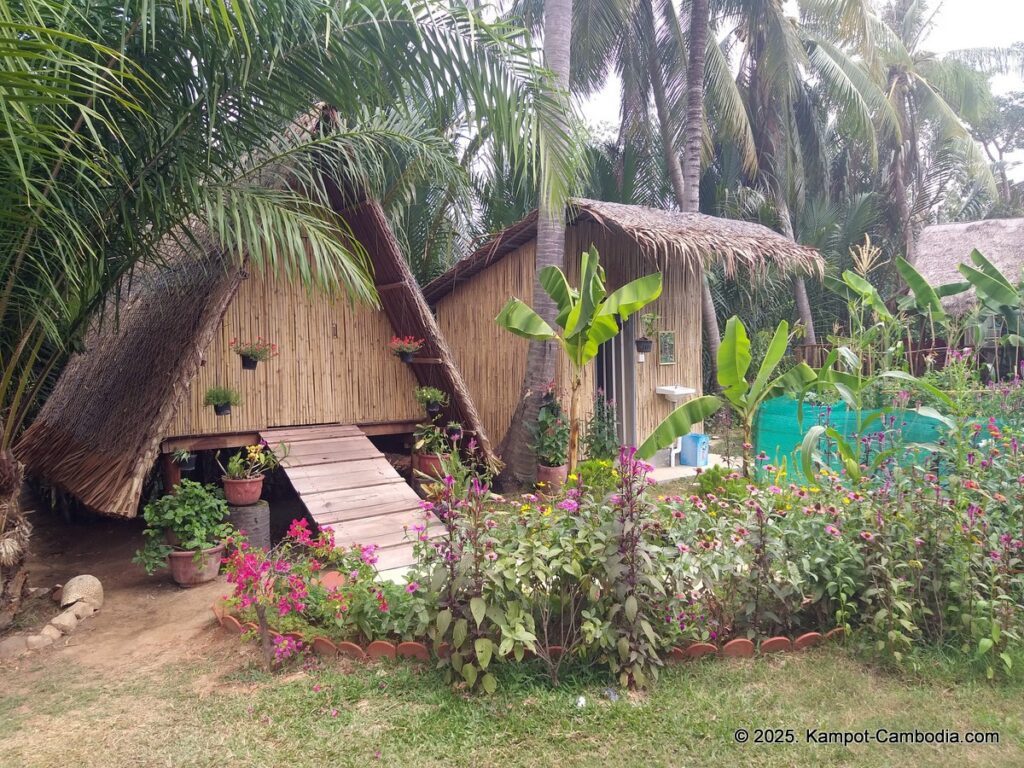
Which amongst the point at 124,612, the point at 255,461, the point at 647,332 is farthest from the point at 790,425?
the point at 124,612

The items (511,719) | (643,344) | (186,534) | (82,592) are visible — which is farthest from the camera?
(643,344)

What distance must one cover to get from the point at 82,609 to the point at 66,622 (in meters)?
0.20

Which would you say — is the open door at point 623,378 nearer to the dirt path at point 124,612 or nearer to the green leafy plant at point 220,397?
the green leafy plant at point 220,397

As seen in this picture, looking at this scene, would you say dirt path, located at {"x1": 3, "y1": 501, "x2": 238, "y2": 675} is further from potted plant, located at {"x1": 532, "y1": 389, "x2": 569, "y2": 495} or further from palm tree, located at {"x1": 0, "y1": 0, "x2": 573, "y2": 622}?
potted plant, located at {"x1": 532, "y1": 389, "x2": 569, "y2": 495}

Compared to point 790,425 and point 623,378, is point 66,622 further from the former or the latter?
point 623,378

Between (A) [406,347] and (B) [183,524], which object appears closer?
(B) [183,524]

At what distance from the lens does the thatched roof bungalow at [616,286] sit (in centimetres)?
772

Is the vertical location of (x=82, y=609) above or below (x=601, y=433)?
below

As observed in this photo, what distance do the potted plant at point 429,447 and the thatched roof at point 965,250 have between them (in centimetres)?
1043

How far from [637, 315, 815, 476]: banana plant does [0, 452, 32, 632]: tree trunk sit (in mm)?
4067

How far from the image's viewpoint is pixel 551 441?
746cm

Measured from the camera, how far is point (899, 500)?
3281mm

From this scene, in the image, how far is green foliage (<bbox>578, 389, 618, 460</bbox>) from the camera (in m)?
7.98

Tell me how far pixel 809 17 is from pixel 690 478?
1066cm
